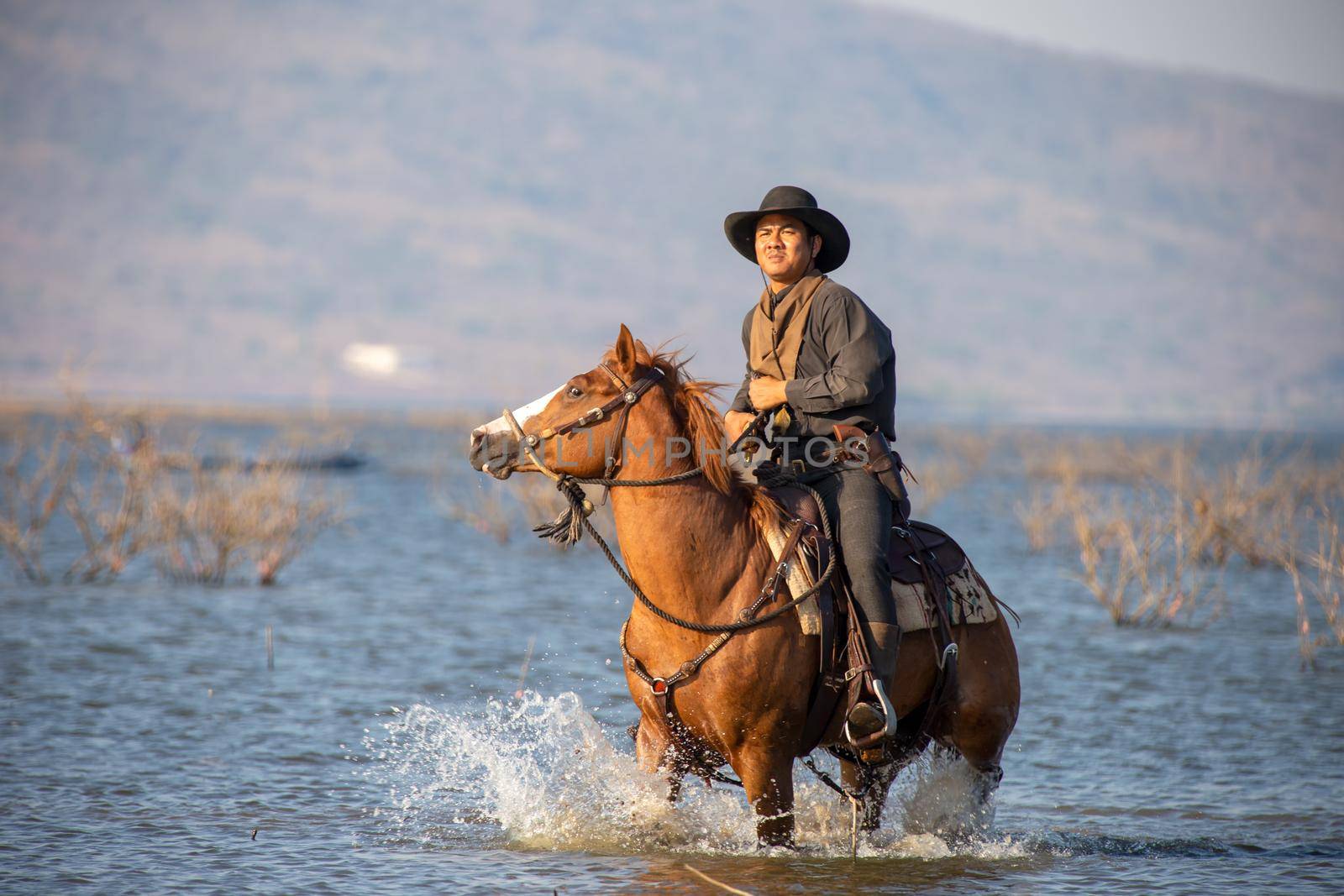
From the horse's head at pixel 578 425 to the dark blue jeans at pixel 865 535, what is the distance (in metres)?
1.01

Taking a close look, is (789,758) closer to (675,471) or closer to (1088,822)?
(675,471)

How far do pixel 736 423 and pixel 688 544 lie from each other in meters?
0.66

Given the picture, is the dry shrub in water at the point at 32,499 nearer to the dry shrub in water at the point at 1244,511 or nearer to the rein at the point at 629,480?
the rein at the point at 629,480

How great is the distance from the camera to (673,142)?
582 ft

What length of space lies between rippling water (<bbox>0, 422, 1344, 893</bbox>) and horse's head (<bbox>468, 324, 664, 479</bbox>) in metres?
1.60

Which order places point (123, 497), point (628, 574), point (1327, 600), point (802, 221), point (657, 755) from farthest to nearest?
1. point (123, 497)
2. point (1327, 600)
3. point (802, 221)
4. point (657, 755)
5. point (628, 574)

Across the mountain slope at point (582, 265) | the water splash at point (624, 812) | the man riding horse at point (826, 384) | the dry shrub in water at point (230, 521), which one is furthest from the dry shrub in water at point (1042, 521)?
the mountain slope at point (582, 265)

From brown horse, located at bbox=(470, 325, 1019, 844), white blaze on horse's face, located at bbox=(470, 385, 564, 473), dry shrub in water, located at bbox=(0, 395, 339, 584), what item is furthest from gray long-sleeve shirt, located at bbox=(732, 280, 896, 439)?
dry shrub in water, located at bbox=(0, 395, 339, 584)

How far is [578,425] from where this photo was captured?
5.57 meters

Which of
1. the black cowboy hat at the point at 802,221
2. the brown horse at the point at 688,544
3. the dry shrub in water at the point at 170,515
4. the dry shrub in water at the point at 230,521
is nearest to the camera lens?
the brown horse at the point at 688,544

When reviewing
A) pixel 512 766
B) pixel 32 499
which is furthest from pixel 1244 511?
pixel 32 499

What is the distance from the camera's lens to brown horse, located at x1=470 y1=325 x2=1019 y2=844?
5.59m

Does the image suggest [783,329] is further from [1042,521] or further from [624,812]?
[1042,521]

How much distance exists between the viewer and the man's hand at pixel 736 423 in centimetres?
596
